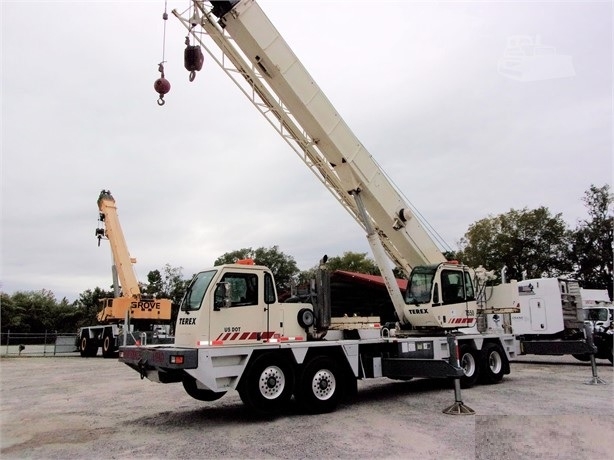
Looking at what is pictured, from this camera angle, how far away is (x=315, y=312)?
9695 millimetres

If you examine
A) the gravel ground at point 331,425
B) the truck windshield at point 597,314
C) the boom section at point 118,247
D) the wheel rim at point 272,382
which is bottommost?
the gravel ground at point 331,425

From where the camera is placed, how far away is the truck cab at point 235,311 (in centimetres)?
830

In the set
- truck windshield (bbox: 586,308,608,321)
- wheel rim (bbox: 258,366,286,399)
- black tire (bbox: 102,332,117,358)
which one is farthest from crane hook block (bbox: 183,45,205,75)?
black tire (bbox: 102,332,117,358)

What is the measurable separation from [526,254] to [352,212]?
34544 mm

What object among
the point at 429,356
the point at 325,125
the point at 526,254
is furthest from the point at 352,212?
the point at 526,254

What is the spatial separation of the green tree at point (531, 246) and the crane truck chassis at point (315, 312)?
97.6 ft

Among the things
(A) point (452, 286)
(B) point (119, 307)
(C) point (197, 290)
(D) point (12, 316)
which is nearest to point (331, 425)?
(C) point (197, 290)

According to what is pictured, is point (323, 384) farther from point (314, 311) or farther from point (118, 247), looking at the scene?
point (118, 247)

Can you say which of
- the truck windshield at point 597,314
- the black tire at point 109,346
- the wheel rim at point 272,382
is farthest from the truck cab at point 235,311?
the black tire at point 109,346

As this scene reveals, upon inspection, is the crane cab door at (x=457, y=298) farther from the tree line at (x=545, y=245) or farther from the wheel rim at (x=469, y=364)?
the tree line at (x=545, y=245)

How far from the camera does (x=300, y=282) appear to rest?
1038 cm

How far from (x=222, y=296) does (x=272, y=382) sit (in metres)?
1.66

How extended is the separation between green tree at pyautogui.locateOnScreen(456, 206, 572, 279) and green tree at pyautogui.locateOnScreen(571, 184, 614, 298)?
0.87 m

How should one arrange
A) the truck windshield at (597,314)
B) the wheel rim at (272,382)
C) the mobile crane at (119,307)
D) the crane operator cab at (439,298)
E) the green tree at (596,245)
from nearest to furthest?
the wheel rim at (272,382) < the crane operator cab at (439,298) < the truck windshield at (597,314) < the mobile crane at (119,307) < the green tree at (596,245)
